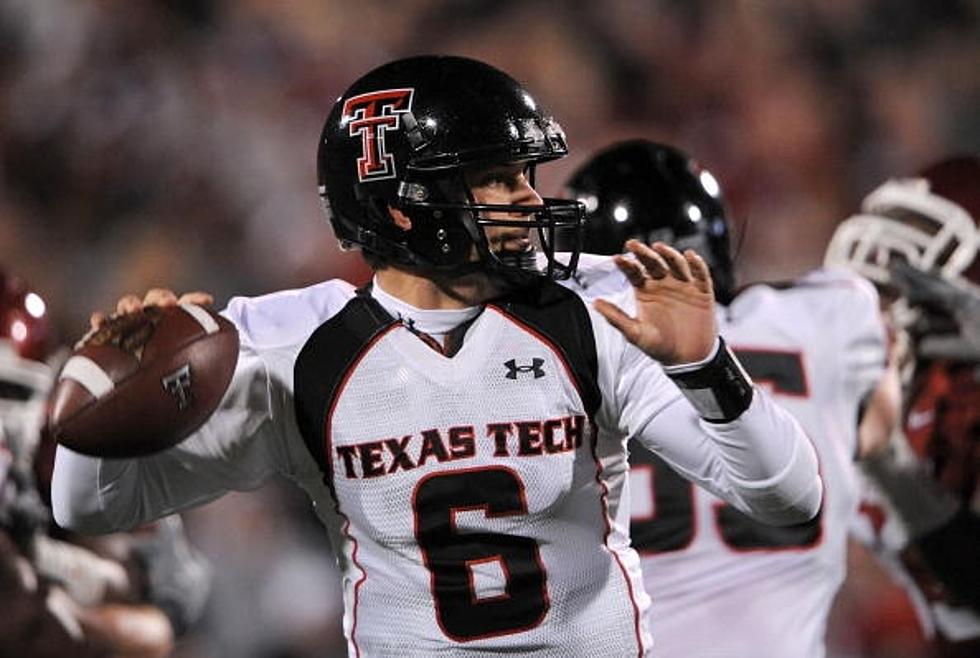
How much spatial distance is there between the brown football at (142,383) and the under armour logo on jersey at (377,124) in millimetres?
303

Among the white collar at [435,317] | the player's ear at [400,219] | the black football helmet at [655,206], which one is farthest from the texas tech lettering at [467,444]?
the black football helmet at [655,206]

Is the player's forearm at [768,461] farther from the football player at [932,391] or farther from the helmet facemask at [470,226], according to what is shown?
the football player at [932,391]

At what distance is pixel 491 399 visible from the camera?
6.64ft

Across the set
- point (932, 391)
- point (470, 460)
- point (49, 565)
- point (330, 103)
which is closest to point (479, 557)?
point (470, 460)

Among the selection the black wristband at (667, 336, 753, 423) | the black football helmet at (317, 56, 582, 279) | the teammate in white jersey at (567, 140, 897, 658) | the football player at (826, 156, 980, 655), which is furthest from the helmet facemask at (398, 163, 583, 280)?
the football player at (826, 156, 980, 655)

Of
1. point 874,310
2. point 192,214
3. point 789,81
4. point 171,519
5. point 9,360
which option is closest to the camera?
point 874,310

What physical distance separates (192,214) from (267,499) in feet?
3.71

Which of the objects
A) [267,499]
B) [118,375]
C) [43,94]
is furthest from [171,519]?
[43,94]

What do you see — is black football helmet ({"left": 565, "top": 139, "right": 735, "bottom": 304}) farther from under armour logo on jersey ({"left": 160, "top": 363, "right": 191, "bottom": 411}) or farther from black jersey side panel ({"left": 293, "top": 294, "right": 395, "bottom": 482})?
under armour logo on jersey ({"left": 160, "top": 363, "right": 191, "bottom": 411})

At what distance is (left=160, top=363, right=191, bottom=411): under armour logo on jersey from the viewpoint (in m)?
1.96

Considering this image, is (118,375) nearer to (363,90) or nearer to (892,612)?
(363,90)

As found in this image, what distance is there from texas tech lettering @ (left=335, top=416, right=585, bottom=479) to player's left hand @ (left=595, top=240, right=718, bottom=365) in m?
0.17

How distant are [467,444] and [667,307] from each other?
12.4 inches

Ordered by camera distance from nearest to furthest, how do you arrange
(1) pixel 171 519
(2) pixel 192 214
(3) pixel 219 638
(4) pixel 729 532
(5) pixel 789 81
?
(4) pixel 729 532 → (1) pixel 171 519 → (3) pixel 219 638 → (2) pixel 192 214 → (5) pixel 789 81
